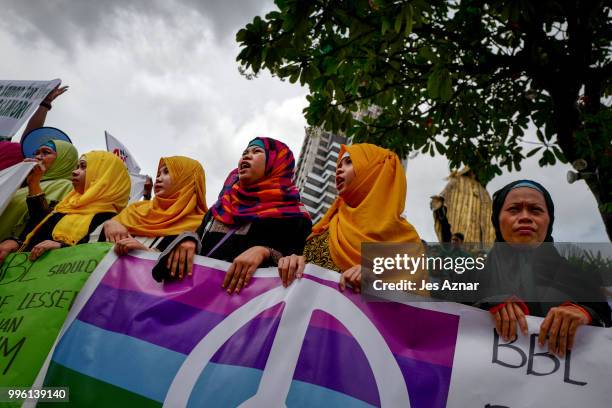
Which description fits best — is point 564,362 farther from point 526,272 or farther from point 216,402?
point 216,402

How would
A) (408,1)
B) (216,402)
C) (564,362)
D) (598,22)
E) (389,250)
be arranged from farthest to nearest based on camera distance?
(598,22)
(408,1)
(389,250)
(216,402)
(564,362)

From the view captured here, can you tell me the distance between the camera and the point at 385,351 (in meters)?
1.60

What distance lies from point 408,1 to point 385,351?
192 cm

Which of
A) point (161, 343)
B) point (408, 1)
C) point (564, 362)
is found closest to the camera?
point (564, 362)

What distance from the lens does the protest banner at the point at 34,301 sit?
179 centimetres

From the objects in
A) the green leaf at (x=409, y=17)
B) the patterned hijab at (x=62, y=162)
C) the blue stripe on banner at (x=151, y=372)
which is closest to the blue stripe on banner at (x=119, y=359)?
the blue stripe on banner at (x=151, y=372)

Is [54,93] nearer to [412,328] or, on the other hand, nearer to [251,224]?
[251,224]

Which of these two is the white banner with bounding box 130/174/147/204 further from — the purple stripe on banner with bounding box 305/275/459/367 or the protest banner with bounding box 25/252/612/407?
the purple stripe on banner with bounding box 305/275/459/367

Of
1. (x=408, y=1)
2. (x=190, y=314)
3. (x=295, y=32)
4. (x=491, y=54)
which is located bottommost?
(x=190, y=314)

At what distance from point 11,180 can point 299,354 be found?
2359mm

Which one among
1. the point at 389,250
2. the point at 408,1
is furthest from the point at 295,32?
the point at 389,250

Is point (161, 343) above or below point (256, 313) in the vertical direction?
below

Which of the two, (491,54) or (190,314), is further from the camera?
(491,54)

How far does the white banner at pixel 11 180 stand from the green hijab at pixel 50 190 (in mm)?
299
